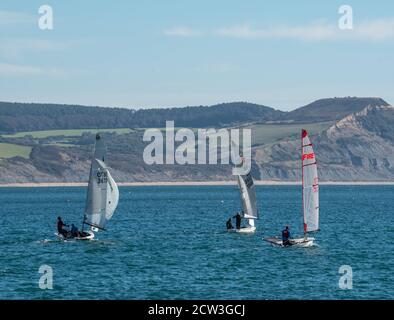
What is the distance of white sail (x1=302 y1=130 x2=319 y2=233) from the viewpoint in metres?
72.4

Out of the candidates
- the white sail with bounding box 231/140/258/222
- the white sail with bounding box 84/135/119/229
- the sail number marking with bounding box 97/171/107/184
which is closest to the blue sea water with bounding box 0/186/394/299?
the white sail with bounding box 231/140/258/222

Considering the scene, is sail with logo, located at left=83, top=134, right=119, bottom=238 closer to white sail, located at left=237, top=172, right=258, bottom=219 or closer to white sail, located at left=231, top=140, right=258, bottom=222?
white sail, located at left=231, top=140, right=258, bottom=222

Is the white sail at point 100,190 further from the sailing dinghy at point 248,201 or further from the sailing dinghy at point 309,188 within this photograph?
the sailing dinghy at point 248,201

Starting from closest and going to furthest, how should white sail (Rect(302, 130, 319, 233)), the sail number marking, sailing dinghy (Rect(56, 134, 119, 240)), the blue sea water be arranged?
the blue sea water
white sail (Rect(302, 130, 319, 233))
sailing dinghy (Rect(56, 134, 119, 240))
the sail number marking

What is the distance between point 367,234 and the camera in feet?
315

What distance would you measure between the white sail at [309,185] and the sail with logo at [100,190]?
51.5 feet

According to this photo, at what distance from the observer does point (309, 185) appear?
242 ft

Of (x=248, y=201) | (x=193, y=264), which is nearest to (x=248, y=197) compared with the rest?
(x=248, y=201)

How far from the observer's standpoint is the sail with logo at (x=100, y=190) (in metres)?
80.2

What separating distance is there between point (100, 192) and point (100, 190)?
161mm

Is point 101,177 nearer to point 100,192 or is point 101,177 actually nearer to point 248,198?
point 100,192

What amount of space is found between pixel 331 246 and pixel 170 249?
13232 millimetres
